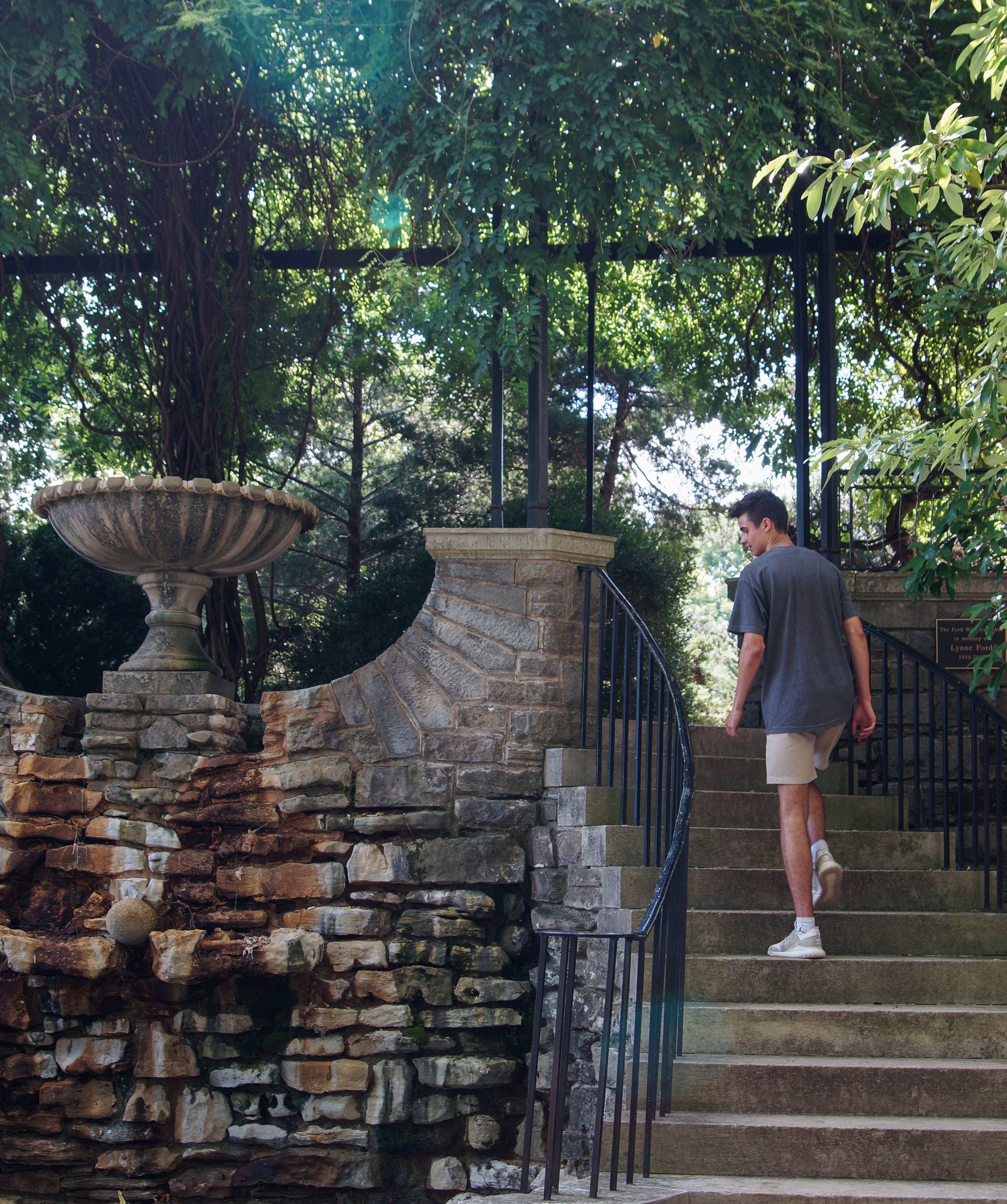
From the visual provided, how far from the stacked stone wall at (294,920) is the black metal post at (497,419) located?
3.37 ft

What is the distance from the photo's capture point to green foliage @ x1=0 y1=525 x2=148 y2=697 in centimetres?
701

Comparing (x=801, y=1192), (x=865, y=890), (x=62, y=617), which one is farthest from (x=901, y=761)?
(x=62, y=617)

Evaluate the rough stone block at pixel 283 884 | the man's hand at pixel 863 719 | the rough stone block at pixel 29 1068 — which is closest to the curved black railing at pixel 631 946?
the man's hand at pixel 863 719

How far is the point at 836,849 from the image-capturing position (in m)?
4.50

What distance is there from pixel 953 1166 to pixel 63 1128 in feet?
10.0

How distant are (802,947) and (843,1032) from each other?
0.29 m

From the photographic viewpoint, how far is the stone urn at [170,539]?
4594mm

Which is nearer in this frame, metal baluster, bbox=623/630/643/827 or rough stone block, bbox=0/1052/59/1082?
metal baluster, bbox=623/630/643/827

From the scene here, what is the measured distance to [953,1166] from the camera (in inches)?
121

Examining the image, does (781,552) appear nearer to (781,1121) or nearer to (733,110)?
(781,1121)

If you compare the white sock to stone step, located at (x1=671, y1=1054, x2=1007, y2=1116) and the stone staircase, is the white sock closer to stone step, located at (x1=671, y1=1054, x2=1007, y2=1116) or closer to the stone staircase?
the stone staircase

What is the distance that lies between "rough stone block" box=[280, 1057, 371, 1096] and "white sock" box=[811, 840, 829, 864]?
69.5 inches

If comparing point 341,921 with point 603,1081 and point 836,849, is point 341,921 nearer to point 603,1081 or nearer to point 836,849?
point 603,1081

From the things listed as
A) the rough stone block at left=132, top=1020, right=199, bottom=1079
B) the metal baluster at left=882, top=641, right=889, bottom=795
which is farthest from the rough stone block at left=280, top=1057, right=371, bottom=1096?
the metal baluster at left=882, top=641, right=889, bottom=795
